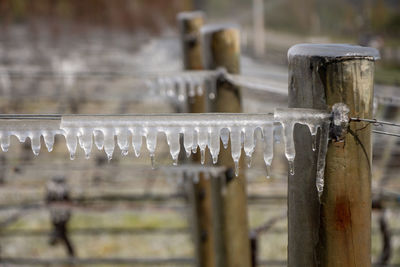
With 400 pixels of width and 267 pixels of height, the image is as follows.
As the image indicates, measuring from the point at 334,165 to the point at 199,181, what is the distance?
83.7 inches

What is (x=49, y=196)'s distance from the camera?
5.42 m

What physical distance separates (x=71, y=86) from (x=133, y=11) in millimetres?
1910

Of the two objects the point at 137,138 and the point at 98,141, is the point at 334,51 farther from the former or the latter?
the point at 98,141

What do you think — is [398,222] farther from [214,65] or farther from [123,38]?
[123,38]

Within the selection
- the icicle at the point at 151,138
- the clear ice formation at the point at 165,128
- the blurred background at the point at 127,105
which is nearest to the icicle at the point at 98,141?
the clear ice formation at the point at 165,128

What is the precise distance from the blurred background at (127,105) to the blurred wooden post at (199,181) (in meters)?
0.32

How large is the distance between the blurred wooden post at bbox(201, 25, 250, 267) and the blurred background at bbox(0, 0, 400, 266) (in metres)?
0.26

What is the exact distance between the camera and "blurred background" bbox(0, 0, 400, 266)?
532 centimetres

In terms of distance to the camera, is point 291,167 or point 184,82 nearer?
point 291,167

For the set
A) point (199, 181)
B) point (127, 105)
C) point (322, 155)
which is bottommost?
point (127, 105)

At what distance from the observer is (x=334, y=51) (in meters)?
1.29

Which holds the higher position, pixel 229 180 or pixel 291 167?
pixel 291 167

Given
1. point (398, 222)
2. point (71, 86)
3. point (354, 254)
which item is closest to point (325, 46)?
point (354, 254)

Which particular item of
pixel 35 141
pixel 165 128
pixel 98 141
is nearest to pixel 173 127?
pixel 165 128
